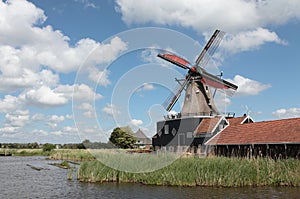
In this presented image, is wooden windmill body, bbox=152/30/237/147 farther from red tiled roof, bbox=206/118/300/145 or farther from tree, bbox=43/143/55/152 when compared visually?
tree, bbox=43/143/55/152

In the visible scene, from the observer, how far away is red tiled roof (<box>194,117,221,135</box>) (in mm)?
28609

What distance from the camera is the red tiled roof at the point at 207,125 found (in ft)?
93.9

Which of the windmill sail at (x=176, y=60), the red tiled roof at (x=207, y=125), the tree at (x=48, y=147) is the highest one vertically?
the windmill sail at (x=176, y=60)

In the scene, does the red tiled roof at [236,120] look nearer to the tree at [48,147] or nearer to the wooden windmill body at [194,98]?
the wooden windmill body at [194,98]

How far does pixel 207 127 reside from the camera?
29.1 metres

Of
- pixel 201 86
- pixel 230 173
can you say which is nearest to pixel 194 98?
pixel 201 86

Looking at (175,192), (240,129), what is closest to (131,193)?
(175,192)

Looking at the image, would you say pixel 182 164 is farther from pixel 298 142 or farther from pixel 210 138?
pixel 210 138

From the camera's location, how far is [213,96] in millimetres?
33062

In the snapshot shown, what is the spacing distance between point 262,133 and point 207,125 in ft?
23.8

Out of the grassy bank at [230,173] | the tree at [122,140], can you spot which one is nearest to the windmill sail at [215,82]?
the grassy bank at [230,173]

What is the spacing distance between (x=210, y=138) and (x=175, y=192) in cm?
1385

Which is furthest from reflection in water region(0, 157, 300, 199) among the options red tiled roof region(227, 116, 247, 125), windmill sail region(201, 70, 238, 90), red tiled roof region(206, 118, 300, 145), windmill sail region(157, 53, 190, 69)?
windmill sail region(157, 53, 190, 69)

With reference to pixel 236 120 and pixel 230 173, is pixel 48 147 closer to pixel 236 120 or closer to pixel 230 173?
pixel 236 120
